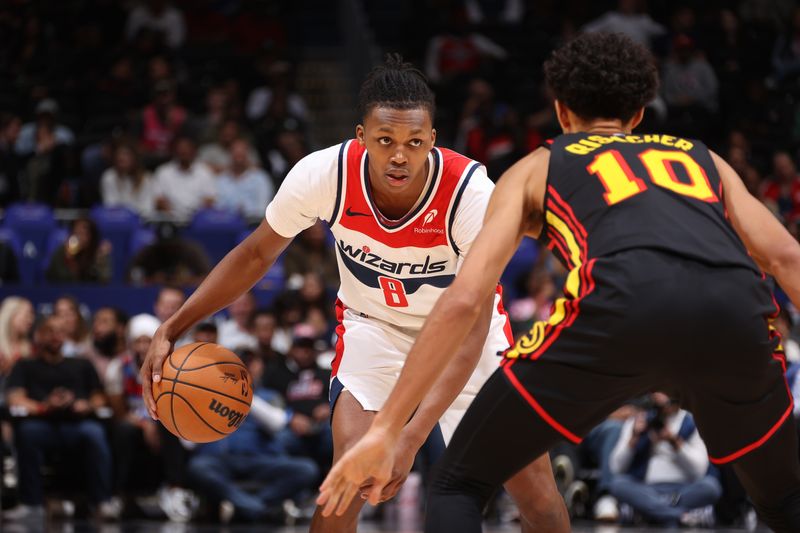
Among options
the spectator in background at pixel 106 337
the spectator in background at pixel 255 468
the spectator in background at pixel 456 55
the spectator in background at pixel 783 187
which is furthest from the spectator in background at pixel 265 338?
the spectator in background at pixel 456 55

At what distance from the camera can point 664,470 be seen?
28.3 feet

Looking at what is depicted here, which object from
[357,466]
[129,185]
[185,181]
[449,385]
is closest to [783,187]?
[185,181]

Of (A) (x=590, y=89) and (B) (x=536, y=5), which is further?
(B) (x=536, y=5)

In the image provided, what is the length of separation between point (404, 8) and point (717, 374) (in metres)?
14.6

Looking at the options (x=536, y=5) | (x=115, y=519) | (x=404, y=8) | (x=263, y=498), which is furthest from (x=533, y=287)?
(x=404, y=8)

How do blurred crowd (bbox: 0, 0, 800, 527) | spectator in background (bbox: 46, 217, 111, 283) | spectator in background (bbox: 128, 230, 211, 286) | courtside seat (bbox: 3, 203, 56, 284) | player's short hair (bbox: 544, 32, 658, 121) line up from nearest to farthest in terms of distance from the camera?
player's short hair (bbox: 544, 32, 658, 121) → blurred crowd (bbox: 0, 0, 800, 527) → spectator in background (bbox: 128, 230, 211, 286) → spectator in background (bbox: 46, 217, 111, 283) → courtside seat (bbox: 3, 203, 56, 284)

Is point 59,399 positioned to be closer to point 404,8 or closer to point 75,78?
point 75,78

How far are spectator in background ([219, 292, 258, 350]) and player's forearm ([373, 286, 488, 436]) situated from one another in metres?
7.01

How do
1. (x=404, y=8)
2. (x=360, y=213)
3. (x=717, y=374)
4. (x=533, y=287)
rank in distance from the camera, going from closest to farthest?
(x=717, y=374), (x=360, y=213), (x=533, y=287), (x=404, y=8)

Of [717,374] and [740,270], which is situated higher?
[740,270]

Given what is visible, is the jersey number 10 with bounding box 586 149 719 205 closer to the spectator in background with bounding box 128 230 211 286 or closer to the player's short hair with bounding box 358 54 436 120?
the player's short hair with bounding box 358 54 436 120

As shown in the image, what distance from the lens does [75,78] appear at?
48.0 ft

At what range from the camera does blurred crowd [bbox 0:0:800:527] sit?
29.2 ft

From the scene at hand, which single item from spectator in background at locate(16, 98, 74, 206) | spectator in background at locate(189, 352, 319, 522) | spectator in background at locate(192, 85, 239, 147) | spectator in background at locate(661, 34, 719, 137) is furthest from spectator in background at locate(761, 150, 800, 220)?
spectator in background at locate(16, 98, 74, 206)
